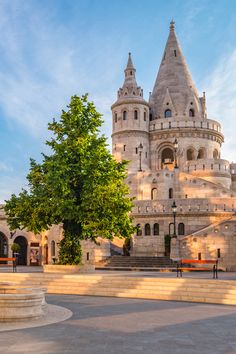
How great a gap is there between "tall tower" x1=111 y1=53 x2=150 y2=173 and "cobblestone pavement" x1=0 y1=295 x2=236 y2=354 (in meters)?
44.9

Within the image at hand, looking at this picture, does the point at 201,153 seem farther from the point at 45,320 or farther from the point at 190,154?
the point at 45,320

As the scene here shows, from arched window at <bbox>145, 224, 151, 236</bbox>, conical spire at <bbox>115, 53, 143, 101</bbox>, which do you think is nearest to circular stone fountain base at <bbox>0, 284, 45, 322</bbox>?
arched window at <bbox>145, 224, 151, 236</bbox>

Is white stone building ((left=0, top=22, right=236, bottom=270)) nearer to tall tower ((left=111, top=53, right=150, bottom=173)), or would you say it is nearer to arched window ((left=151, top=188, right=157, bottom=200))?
tall tower ((left=111, top=53, right=150, bottom=173))

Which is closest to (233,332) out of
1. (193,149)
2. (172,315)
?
(172,315)

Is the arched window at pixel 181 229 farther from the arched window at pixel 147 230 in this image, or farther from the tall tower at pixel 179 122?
the tall tower at pixel 179 122

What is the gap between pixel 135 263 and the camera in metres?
36.0

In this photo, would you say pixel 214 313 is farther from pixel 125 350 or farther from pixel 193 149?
pixel 193 149

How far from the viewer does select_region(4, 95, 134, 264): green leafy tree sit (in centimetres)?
2469

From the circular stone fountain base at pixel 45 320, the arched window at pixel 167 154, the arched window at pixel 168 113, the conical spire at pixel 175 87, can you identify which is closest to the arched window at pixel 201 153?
the arched window at pixel 167 154

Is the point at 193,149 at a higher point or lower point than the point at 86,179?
higher

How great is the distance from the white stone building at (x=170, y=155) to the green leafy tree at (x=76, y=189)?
15.4 meters

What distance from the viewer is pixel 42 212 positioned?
1000 inches

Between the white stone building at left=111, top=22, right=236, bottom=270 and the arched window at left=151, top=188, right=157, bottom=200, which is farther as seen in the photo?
the arched window at left=151, top=188, right=157, bottom=200

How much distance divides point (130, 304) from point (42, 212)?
11.3 m
